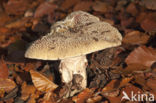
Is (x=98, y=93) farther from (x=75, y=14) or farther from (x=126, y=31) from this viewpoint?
(x=126, y=31)

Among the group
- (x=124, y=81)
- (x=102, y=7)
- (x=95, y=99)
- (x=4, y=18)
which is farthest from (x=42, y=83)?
(x=4, y=18)

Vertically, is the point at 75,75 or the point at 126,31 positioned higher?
the point at 126,31

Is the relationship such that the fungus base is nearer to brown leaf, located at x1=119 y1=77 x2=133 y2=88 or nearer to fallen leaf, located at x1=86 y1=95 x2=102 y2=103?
fallen leaf, located at x1=86 y1=95 x2=102 y2=103

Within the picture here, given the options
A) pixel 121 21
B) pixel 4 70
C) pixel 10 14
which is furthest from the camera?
pixel 10 14

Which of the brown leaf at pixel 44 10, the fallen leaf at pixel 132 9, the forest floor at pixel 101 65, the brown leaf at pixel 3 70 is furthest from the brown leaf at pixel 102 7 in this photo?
the brown leaf at pixel 3 70

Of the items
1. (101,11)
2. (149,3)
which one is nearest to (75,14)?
(101,11)

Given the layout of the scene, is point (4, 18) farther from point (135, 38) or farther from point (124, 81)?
point (124, 81)

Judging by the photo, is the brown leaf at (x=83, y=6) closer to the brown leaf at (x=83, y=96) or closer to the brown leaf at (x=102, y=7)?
the brown leaf at (x=102, y=7)

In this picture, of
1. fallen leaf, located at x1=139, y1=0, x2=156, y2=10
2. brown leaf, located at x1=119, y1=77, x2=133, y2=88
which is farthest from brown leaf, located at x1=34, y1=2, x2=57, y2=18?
brown leaf, located at x1=119, y1=77, x2=133, y2=88
